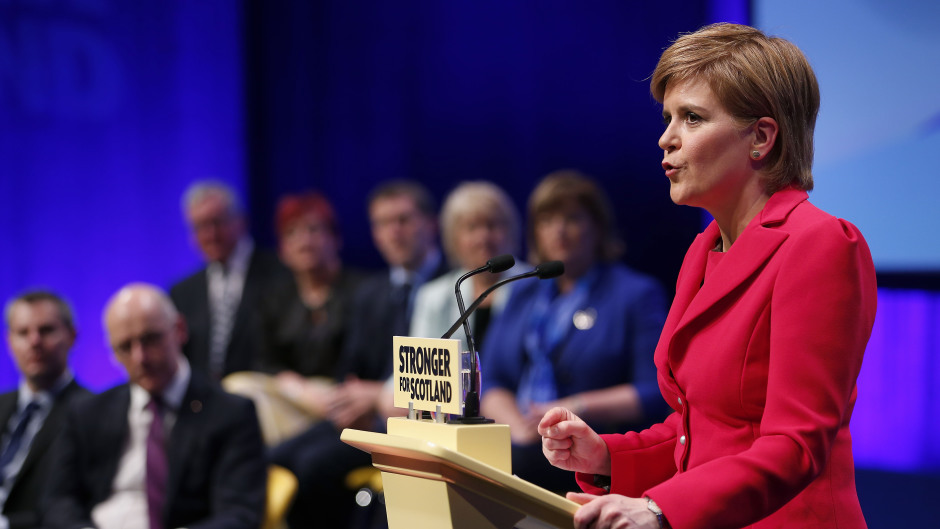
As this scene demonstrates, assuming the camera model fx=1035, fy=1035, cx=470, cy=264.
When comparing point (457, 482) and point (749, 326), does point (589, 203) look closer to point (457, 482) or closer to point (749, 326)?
point (749, 326)

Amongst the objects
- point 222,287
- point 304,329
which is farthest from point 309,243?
point 222,287

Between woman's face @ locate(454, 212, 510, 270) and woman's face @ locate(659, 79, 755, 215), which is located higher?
woman's face @ locate(659, 79, 755, 215)

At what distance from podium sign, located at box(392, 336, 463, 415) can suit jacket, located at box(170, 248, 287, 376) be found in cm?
421

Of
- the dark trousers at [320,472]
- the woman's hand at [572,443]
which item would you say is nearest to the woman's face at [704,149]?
the woman's hand at [572,443]

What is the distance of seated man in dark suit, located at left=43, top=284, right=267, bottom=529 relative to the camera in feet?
12.0

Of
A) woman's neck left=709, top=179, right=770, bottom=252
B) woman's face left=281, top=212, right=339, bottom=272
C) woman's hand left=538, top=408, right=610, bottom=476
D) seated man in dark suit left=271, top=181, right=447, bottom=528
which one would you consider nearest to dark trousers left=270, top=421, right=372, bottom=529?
seated man in dark suit left=271, top=181, right=447, bottom=528

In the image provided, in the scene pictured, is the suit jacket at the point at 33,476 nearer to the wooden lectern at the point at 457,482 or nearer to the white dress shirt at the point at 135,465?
the white dress shirt at the point at 135,465

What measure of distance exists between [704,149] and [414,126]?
4656mm

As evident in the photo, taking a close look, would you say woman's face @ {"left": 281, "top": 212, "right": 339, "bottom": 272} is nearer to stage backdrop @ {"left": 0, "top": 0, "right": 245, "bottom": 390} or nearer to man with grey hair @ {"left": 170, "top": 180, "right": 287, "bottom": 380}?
man with grey hair @ {"left": 170, "top": 180, "right": 287, "bottom": 380}

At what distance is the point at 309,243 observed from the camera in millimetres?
5527

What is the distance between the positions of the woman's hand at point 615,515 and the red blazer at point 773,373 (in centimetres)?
3

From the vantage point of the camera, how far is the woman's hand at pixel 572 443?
1695mm

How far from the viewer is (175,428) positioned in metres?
3.70

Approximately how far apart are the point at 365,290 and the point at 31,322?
1.59 meters
